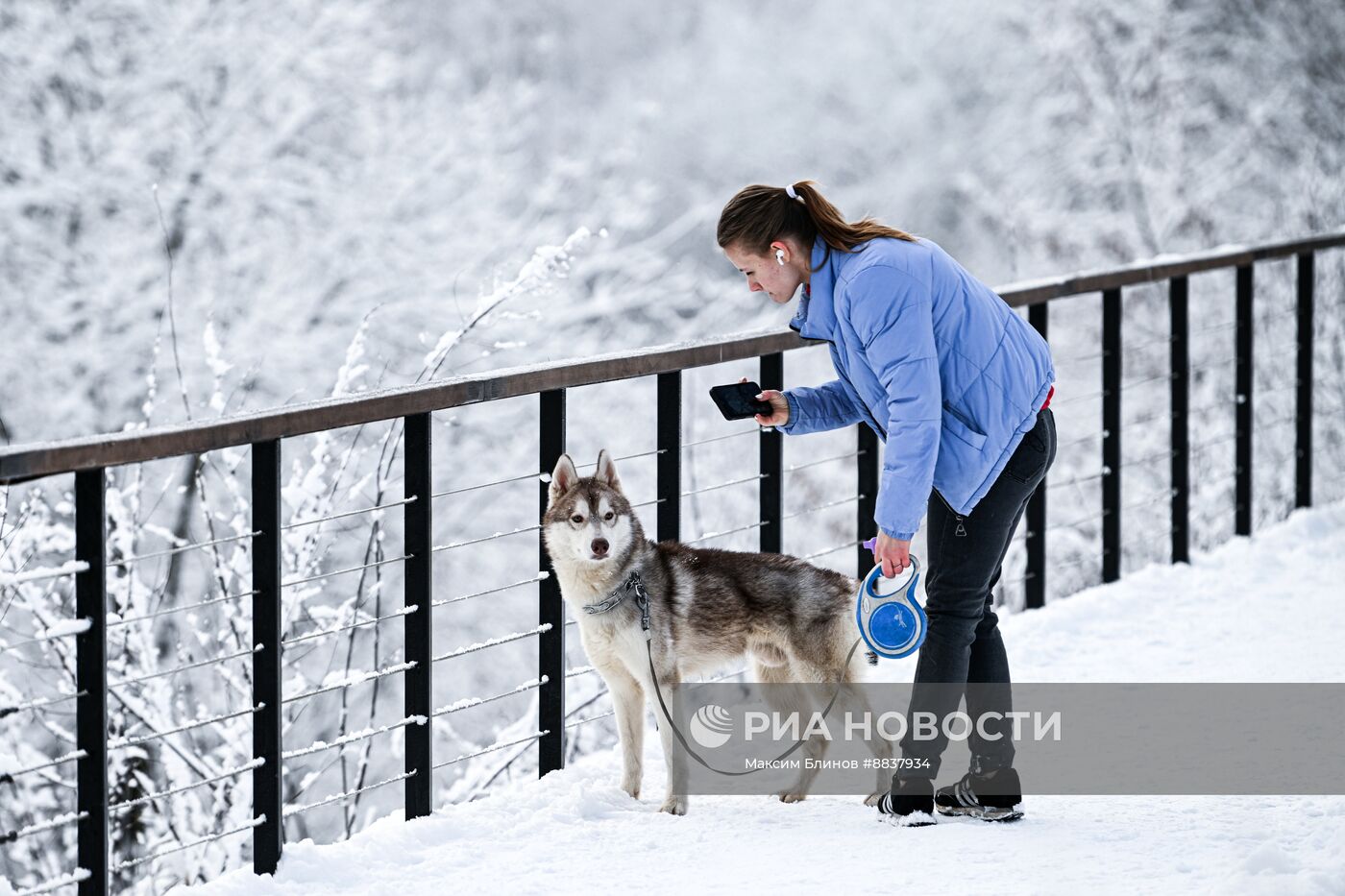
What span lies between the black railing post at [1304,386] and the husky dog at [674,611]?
403cm

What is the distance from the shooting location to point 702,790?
14.5 ft

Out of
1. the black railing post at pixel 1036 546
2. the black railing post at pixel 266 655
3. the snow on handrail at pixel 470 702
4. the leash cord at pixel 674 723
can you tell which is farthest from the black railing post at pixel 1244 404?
the black railing post at pixel 266 655

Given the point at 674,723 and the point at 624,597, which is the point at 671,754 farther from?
the point at 624,597

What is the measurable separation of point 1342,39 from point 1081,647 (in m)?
13.3

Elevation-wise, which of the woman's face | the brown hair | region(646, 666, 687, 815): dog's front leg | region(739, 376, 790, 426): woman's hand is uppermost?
the brown hair

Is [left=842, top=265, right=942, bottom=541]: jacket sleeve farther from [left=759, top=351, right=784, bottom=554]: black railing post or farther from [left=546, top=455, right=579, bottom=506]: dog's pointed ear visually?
[left=759, top=351, right=784, bottom=554]: black railing post

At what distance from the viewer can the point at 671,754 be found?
4234mm

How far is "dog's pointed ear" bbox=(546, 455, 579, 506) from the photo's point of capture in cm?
424

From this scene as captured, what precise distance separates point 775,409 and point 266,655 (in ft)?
4.60

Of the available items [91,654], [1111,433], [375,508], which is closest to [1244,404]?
[1111,433]

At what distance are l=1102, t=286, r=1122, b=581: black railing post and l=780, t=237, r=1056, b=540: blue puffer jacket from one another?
2.75 metres

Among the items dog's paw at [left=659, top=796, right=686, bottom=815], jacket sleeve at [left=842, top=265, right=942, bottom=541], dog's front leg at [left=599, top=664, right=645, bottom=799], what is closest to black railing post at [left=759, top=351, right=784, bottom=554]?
dog's front leg at [left=599, top=664, right=645, bottom=799]

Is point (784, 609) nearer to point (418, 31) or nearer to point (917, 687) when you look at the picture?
point (917, 687)

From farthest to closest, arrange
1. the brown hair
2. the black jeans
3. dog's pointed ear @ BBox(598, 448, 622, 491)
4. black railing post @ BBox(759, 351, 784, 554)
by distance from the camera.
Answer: black railing post @ BBox(759, 351, 784, 554), dog's pointed ear @ BBox(598, 448, 622, 491), the black jeans, the brown hair
